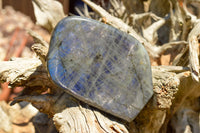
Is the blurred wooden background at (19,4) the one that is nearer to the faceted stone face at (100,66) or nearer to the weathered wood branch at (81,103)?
the weathered wood branch at (81,103)

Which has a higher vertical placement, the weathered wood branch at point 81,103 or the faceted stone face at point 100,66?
the faceted stone face at point 100,66

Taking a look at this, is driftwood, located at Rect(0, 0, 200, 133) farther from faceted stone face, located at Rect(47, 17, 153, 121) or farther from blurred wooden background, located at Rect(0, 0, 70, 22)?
blurred wooden background, located at Rect(0, 0, 70, 22)

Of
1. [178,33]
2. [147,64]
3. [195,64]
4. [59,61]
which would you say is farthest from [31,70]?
[178,33]

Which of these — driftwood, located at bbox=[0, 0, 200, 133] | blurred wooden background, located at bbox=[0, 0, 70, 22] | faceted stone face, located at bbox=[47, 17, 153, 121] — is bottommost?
blurred wooden background, located at bbox=[0, 0, 70, 22]

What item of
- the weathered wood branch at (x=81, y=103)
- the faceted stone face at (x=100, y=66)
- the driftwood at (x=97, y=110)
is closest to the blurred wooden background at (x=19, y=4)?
the driftwood at (x=97, y=110)

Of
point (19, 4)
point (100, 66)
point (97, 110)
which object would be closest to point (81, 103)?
point (97, 110)

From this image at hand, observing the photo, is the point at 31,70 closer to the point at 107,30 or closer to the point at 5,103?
the point at 107,30

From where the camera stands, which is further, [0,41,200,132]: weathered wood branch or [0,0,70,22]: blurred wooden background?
[0,0,70,22]: blurred wooden background

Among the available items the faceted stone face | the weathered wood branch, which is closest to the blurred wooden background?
the weathered wood branch
